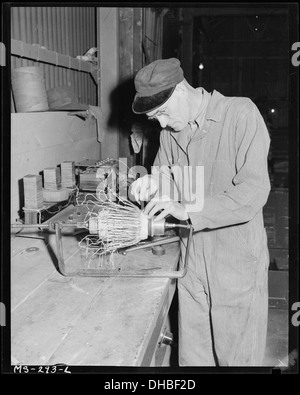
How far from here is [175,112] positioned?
193 cm

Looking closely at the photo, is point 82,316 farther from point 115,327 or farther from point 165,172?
point 165,172

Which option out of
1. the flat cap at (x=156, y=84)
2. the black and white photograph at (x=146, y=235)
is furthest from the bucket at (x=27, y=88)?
the flat cap at (x=156, y=84)

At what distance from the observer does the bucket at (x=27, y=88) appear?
2.90m

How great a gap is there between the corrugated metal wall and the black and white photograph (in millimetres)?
26

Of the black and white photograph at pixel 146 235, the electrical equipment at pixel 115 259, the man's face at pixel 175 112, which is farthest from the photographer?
the man's face at pixel 175 112

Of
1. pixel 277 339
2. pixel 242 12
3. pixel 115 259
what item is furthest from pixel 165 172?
pixel 242 12

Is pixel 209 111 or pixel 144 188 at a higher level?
pixel 209 111

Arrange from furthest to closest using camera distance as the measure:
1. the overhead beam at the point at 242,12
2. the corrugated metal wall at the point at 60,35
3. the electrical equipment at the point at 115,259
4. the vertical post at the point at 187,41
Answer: the vertical post at the point at 187,41
the overhead beam at the point at 242,12
the corrugated metal wall at the point at 60,35
the electrical equipment at the point at 115,259

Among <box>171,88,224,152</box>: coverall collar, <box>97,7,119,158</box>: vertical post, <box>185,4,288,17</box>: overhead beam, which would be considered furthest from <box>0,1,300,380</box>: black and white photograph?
<box>185,4,288,17</box>: overhead beam

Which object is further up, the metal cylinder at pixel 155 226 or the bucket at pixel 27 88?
the bucket at pixel 27 88

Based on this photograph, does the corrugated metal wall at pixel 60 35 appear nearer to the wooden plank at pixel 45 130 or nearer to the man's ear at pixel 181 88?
the wooden plank at pixel 45 130

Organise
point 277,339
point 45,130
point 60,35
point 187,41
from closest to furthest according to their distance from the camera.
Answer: point 45,130, point 277,339, point 60,35, point 187,41

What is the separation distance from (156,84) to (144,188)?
24.4 inches

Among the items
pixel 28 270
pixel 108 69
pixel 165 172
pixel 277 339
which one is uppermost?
pixel 108 69
